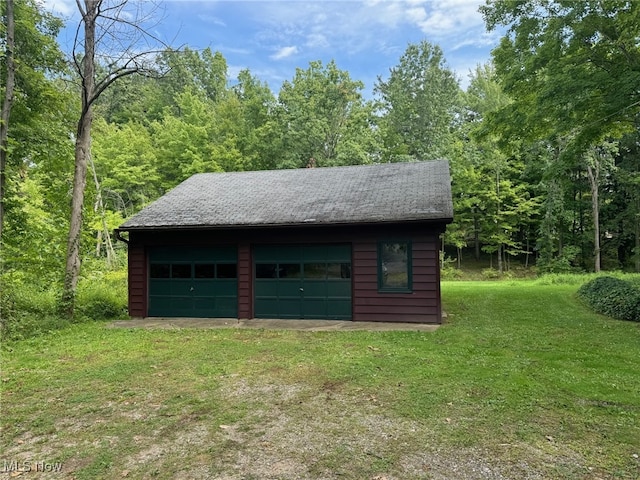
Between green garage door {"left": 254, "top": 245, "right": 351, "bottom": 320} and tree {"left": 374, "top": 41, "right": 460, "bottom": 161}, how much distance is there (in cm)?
1760

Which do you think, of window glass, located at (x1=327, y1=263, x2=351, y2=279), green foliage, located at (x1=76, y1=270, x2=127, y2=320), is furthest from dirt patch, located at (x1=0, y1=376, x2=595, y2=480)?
green foliage, located at (x1=76, y1=270, x2=127, y2=320)

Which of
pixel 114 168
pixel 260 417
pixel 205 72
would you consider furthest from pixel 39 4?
pixel 205 72

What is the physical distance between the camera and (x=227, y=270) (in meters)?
10.0

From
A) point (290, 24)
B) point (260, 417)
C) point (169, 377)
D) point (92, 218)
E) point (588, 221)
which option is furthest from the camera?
point (588, 221)

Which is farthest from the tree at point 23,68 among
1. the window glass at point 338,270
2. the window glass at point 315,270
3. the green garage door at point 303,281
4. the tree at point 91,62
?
the window glass at point 338,270

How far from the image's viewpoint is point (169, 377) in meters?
5.29

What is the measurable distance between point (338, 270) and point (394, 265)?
131 centimetres

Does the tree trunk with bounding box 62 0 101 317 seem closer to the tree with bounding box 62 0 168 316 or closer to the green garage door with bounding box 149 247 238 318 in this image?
the tree with bounding box 62 0 168 316

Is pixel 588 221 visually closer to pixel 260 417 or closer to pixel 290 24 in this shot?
pixel 290 24

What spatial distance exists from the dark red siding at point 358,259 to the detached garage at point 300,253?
23mm

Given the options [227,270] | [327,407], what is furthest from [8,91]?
[327,407]

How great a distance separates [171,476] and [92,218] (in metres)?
10.0

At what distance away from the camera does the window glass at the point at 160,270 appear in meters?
10.4
